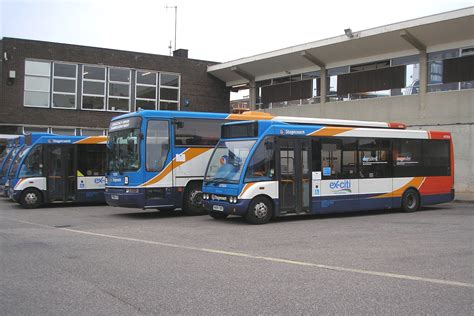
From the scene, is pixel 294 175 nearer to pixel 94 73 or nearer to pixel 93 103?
pixel 93 103

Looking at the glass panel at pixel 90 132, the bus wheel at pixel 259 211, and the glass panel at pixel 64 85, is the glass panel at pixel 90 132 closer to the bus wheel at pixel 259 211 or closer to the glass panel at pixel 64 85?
the glass panel at pixel 64 85

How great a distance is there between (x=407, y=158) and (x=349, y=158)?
2.70 m

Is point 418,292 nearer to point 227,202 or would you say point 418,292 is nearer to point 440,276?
point 440,276

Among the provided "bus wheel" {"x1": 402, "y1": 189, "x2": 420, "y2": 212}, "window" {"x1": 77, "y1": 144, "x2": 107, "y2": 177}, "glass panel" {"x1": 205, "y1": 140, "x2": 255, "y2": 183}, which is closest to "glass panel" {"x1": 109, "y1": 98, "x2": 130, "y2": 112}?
"window" {"x1": 77, "y1": 144, "x2": 107, "y2": 177}

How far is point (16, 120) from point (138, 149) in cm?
1796

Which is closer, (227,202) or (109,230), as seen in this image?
(109,230)

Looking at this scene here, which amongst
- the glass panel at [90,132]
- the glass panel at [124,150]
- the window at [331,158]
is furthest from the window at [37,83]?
the window at [331,158]

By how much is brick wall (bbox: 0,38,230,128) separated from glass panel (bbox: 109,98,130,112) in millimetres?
468

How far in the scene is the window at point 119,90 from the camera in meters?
32.2

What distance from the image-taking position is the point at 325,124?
→ 1546 centimetres

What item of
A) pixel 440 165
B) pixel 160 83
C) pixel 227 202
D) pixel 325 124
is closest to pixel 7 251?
pixel 227 202

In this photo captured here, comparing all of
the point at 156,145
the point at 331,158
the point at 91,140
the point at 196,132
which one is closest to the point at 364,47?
the point at 331,158

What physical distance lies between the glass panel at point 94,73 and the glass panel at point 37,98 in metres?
2.72

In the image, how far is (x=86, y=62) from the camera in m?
31.3
